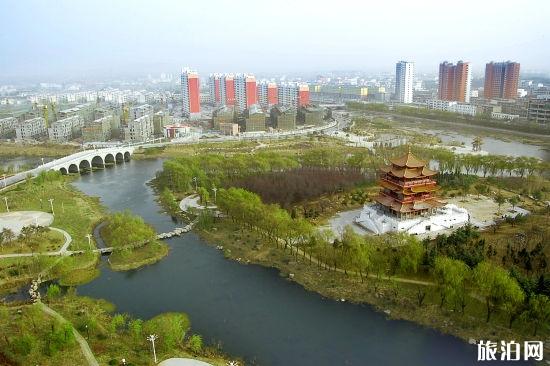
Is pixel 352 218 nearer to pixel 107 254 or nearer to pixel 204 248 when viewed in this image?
pixel 204 248

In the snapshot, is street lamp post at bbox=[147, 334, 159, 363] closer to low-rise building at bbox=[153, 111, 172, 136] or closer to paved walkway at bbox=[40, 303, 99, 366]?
paved walkway at bbox=[40, 303, 99, 366]

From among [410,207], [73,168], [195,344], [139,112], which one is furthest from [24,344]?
[139,112]

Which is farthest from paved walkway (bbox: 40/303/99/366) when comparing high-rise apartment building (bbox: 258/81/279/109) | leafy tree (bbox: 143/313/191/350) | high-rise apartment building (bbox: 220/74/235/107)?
high-rise apartment building (bbox: 258/81/279/109)

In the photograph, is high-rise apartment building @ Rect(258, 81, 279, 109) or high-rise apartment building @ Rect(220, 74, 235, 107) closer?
high-rise apartment building @ Rect(220, 74, 235, 107)

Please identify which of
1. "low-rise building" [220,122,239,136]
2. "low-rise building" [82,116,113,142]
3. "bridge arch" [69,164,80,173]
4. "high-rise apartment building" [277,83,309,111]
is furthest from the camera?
"high-rise apartment building" [277,83,309,111]

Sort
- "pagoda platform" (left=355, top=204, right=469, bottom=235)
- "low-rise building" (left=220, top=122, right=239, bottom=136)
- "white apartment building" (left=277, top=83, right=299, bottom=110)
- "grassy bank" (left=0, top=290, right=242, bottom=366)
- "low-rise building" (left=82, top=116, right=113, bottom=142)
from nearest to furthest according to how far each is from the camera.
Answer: "grassy bank" (left=0, top=290, right=242, bottom=366)
"pagoda platform" (left=355, top=204, right=469, bottom=235)
"low-rise building" (left=82, top=116, right=113, bottom=142)
"low-rise building" (left=220, top=122, right=239, bottom=136)
"white apartment building" (left=277, top=83, right=299, bottom=110)

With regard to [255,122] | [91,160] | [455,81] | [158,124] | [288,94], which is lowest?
[91,160]

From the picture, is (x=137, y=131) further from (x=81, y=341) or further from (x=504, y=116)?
(x=504, y=116)
